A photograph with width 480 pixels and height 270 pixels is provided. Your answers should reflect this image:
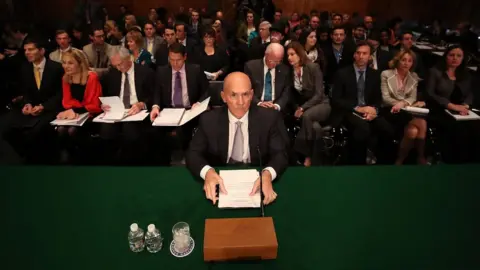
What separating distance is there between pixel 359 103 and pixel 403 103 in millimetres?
456

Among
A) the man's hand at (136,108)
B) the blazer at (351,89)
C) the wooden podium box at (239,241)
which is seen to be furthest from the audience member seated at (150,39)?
the wooden podium box at (239,241)

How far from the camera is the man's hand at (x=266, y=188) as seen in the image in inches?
74.1

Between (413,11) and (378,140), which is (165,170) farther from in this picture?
(413,11)

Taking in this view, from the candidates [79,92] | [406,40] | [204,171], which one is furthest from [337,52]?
[204,171]

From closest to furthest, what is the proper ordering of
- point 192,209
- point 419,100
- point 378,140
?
1. point 192,209
2. point 378,140
3. point 419,100

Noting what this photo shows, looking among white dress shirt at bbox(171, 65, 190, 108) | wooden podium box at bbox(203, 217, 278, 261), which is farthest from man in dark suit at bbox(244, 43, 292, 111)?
wooden podium box at bbox(203, 217, 278, 261)

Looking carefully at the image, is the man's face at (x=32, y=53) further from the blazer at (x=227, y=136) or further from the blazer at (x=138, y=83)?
the blazer at (x=227, y=136)

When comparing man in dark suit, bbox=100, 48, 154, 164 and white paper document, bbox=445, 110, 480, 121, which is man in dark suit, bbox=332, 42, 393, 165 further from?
man in dark suit, bbox=100, 48, 154, 164

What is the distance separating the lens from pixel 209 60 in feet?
16.6

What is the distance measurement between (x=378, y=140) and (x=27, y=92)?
3961 millimetres

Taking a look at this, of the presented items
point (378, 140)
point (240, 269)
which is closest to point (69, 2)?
point (378, 140)

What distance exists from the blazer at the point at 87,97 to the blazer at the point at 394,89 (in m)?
3.13

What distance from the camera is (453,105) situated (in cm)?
377

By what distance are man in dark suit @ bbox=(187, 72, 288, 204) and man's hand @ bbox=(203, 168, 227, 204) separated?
0.83ft
